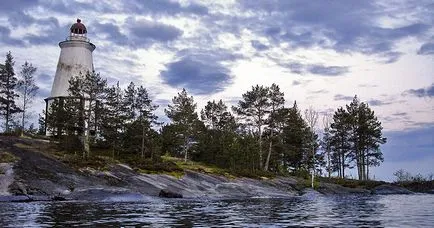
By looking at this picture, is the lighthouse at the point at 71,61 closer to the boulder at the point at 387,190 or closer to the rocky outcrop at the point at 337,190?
the rocky outcrop at the point at 337,190

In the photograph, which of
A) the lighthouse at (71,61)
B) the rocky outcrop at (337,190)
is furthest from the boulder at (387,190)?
the lighthouse at (71,61)

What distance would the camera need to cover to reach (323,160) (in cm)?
9181

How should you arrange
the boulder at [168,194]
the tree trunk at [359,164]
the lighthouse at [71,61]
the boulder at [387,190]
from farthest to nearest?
the tree trunk at [359,164]
the lighthouse at [71,61]
the boulder at [387,190]
the boulder at [168,194]

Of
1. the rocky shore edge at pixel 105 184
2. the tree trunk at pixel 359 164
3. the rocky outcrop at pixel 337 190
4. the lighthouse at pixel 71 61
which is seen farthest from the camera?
the tree trunk at pixel 359 164

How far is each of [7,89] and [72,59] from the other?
11.8 m

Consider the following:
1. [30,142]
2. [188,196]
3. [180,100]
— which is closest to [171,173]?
[188,196]

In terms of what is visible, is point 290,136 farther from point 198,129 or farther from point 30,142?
point 30,142

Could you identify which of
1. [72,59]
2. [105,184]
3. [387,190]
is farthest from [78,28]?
[387,190]

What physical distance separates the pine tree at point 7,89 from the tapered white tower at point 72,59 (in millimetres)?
7061

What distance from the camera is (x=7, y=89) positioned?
7338 centimetres

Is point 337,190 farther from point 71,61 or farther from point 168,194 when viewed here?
point 71,61

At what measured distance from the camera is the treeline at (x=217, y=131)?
61.2 meters

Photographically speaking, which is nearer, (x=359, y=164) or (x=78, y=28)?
(x=78, y=28)

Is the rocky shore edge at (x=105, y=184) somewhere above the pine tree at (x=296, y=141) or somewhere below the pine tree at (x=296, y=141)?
below
